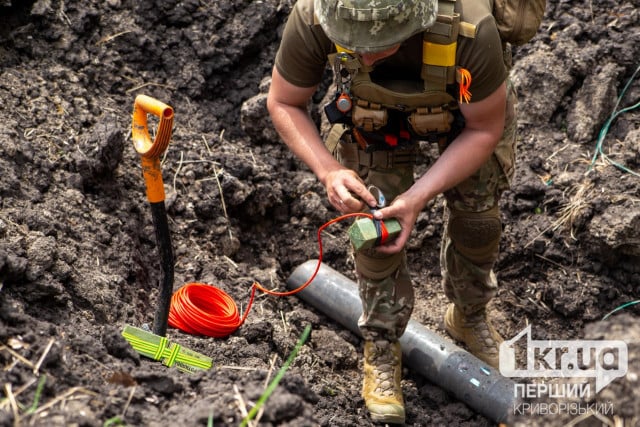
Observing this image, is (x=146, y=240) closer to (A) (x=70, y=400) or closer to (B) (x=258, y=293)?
(B) (x=258, y=293)

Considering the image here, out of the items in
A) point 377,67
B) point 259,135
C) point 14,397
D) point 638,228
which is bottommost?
point 638,228

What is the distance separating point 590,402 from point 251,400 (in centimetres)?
132

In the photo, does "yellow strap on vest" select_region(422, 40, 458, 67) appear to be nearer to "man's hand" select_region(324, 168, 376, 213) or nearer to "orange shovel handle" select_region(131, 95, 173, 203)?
"man's hand" select_region(324, 168, 376, 213)

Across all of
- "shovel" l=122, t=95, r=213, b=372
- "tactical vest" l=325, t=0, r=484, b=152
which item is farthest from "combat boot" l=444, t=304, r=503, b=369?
"shovel" l=122, t=95, r=213, b=372

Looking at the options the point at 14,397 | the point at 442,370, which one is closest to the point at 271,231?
the point at 442,370

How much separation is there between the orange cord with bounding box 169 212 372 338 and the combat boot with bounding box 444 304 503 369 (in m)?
1.03

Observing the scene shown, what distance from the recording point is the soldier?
3346 mm

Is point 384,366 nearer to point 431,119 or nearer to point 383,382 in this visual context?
point 383,382

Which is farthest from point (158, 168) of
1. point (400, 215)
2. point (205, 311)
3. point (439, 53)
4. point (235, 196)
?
point (235, 196)

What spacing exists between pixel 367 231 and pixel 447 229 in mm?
1110

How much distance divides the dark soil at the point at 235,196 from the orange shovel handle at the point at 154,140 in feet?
2.17

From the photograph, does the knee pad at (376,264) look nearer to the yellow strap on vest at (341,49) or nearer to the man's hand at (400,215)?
the man's hand at (400,215)

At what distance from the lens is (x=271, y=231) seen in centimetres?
559

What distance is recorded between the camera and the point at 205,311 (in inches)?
181
